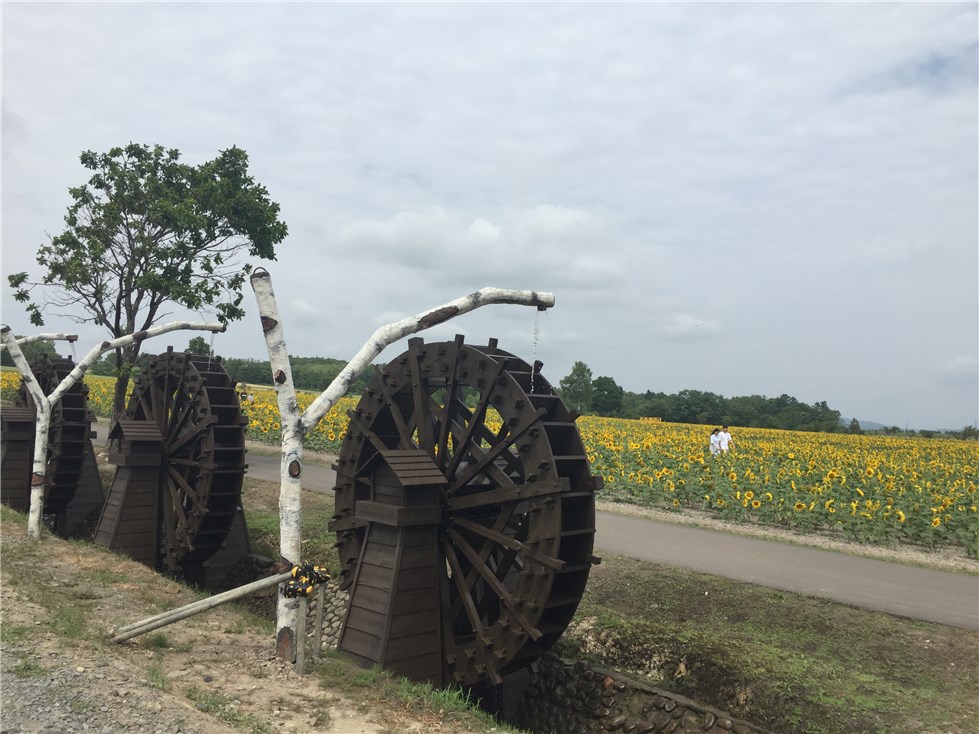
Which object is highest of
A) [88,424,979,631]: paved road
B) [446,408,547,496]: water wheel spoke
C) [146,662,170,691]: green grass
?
[446,408,547,496]: water wheel spoke

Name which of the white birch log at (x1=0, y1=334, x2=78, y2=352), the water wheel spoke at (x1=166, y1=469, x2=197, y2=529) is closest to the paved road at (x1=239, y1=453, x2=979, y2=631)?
the water wheel spoke at (x1=166, y1=469, x2=197, y2=529)

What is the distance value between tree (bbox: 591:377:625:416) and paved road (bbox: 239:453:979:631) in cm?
3823

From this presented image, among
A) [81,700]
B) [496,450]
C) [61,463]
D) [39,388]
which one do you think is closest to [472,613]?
[496,450]

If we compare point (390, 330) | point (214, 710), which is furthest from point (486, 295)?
point (214, 710)

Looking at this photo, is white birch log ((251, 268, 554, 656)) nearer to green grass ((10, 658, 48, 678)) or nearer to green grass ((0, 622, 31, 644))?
green grass ((10, 658, 48, 678))


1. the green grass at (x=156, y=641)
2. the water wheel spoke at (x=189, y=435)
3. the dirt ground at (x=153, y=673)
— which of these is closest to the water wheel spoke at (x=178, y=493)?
the water wheel spoke at (x=189, y=435)

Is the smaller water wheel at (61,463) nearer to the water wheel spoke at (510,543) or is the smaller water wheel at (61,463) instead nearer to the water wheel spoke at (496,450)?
the water wheel spoke at (496,450)

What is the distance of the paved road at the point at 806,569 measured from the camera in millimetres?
8750

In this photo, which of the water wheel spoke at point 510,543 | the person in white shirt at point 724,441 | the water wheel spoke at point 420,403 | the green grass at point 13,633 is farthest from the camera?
the person in white shirt at point 724,441

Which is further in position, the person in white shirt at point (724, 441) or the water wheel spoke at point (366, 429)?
the person in white shirt at point (724, 441)

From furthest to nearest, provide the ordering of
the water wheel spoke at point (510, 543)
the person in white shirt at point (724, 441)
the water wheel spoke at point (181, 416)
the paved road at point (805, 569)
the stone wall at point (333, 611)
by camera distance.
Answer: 1. the person in white shirt at point (724, 441)
2. the water wheel spoke at point (181, 416)
3. the stone wall at point (333, 611)
4. the paved road at point (805, 569)
5. the water wheel spoke at point (510, 543)

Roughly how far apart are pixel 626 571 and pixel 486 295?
14.9 feet

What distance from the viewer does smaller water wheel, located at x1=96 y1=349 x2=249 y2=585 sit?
11547 mm

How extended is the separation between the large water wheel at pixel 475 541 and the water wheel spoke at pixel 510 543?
0.01 metres
